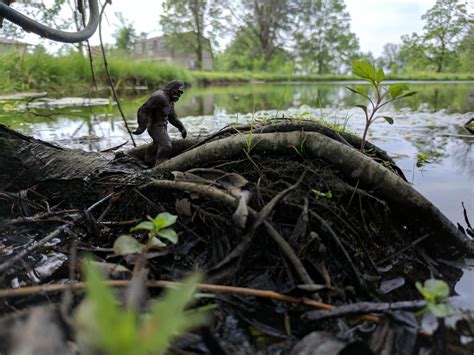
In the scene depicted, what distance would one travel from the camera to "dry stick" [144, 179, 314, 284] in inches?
49.3

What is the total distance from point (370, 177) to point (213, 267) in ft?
2.82

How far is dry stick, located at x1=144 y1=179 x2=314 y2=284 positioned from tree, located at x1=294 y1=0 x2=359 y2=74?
170ft

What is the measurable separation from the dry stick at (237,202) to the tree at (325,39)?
51838mm

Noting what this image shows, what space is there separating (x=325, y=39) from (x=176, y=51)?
23.5 m

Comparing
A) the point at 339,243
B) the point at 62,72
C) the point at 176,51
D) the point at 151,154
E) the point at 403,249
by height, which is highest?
the point at 176,51

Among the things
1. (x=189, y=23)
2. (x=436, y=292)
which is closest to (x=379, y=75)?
(x=436, y=292)

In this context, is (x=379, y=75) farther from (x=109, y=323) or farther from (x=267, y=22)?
(x=267, y=22)

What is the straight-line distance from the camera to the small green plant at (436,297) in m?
0.97

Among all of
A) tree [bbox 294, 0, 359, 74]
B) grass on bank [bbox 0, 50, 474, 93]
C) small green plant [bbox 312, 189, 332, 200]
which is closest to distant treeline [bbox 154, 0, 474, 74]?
tree [bbox 294, 0, 359, 74]

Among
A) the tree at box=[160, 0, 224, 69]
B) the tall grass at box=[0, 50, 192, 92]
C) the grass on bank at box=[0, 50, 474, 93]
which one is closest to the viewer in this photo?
the grass on bank at box=[0, 50, 474, 93]

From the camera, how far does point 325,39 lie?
2179 inches

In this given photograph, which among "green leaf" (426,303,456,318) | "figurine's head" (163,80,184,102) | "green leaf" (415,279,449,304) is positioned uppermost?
"figurine's head" (163,80,184,102)

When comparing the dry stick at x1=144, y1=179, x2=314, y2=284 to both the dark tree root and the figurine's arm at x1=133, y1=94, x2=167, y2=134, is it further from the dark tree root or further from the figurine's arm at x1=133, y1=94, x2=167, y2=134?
the figurine's arm at x1=133, y1=94, x2=167, y2=134

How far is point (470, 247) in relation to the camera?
1612 millimetres
